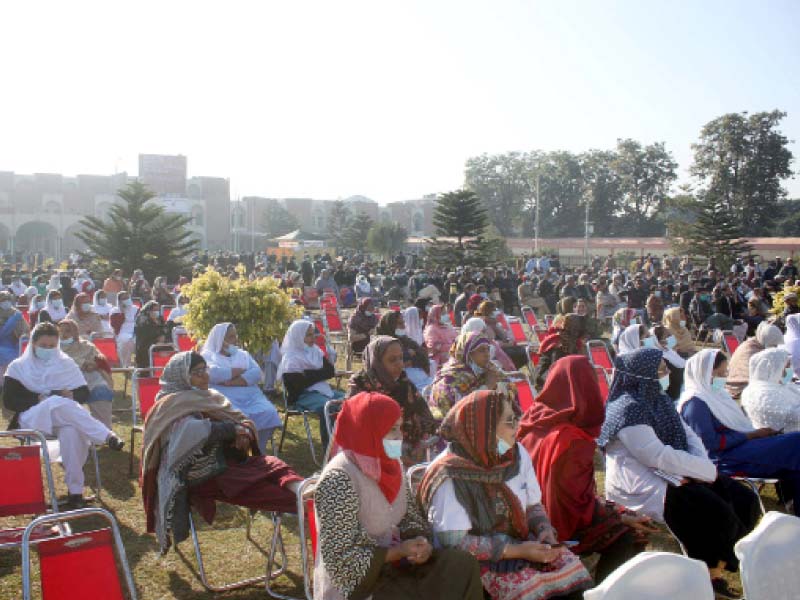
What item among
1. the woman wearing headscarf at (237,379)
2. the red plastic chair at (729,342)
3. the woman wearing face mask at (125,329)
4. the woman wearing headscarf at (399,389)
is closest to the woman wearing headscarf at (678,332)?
the red plastic chair at (729,342)

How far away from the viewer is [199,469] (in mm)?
4277

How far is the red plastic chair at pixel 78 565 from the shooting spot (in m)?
3.03

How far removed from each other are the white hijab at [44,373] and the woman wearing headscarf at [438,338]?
3.90m

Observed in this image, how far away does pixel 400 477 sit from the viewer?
3.34m

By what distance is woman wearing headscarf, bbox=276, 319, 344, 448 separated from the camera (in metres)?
6.98

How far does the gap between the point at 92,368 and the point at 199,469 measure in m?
3.21

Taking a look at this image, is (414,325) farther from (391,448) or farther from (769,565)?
(769,565)

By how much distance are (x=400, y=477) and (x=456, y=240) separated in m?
28.1

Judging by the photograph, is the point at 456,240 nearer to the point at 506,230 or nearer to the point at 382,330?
the point at 382,330

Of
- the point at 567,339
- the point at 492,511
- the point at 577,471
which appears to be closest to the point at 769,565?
the point at 492,511

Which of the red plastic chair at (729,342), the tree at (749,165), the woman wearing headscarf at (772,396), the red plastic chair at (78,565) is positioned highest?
the tree at (749,165)

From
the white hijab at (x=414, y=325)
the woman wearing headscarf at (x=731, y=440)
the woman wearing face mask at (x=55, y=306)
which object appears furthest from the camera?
the woman wearing face mask at (x=55, y=306)

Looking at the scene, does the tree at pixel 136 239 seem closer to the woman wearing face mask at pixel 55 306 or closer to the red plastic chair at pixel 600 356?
the woman wearing face mask at pixel 55 306

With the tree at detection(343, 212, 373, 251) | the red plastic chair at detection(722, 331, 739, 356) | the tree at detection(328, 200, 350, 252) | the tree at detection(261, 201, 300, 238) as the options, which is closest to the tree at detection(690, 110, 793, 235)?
the tree at detection(343, 212, 373, 251)
